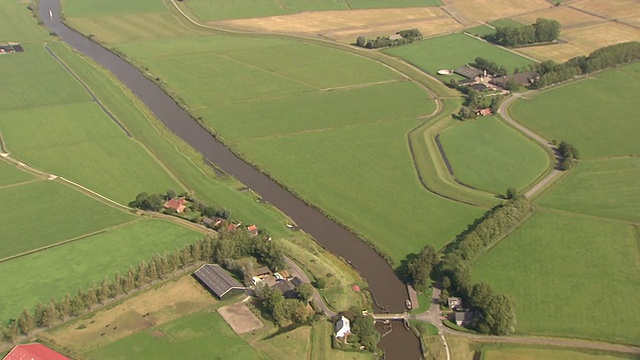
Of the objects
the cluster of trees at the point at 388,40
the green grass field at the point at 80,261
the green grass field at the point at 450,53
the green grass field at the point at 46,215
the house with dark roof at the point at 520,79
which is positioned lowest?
the green grass field at the point at 80,261

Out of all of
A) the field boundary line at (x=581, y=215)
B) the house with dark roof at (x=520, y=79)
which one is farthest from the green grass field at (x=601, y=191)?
the house with dark roof at (x=520, y=79)

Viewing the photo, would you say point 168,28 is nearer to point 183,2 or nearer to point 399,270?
point 183,2

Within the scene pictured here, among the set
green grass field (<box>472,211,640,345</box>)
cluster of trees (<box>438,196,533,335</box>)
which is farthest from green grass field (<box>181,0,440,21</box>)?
green grass field (<box>472,211,640,345</box>)

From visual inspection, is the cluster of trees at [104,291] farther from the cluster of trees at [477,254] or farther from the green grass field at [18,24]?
the green grass field at [18,24]

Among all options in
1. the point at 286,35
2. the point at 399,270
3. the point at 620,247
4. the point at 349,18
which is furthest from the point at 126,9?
the point at 620,247

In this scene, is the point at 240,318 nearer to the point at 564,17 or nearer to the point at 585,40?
the point at 585,40

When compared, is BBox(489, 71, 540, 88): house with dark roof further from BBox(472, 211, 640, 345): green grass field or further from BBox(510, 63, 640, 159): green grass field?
BBox(472, 211, 640, 345): green grass field

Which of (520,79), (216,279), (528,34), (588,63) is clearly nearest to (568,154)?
(520,79)
